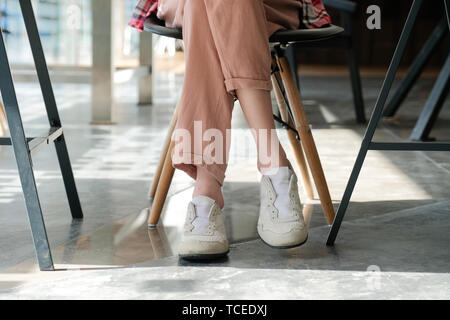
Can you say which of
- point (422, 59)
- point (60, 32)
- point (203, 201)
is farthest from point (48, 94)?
point (60, 32)

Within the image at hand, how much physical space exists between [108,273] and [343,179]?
3.51 ft

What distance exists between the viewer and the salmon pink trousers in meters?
1.30

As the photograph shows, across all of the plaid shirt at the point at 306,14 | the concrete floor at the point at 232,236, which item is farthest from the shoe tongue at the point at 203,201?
the plaid shirt at the point at 306,14

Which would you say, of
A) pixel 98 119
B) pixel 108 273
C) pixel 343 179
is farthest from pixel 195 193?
pixel 98 119

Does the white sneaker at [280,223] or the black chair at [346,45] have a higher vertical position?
the white sneaker at [280,223]

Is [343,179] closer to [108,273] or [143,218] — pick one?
[143,218]

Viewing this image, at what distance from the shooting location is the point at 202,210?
133 cm

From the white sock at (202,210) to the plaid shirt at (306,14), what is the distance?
0.44m

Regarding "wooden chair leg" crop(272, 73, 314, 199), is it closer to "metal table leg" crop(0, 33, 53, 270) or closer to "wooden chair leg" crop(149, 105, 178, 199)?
"wooden chair leg" crop(149, 105, 178, 199)

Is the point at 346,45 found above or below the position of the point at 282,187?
below

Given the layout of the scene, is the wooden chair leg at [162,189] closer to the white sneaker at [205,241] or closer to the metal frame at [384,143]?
the white sneaker at [205,241]

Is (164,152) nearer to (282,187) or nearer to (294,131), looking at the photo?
(294,131)

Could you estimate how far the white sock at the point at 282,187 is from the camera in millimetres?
1325

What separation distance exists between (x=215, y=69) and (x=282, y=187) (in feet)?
0.83
